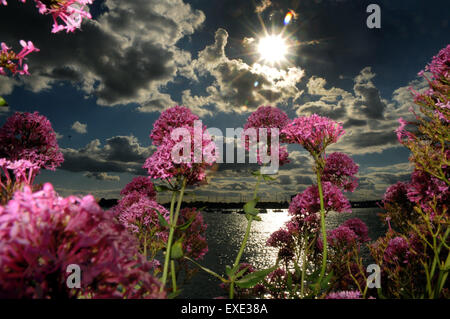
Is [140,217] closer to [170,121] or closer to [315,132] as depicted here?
[170,121]

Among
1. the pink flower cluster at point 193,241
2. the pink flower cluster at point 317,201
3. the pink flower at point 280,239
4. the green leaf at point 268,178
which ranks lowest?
the pink flower at point 280,239

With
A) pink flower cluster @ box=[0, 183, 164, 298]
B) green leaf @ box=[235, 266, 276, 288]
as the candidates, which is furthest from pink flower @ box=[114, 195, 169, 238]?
pink flower cluster @ box=[0, 183, 164, 298]

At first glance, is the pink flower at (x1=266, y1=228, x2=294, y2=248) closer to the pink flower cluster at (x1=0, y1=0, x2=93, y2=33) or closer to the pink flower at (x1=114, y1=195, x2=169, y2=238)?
the pink flower at (x1=114, y1=195, x2=169, y2=238)

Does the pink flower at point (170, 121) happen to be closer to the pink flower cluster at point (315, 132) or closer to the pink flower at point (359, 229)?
the pink flower cluster at point (315, 132)

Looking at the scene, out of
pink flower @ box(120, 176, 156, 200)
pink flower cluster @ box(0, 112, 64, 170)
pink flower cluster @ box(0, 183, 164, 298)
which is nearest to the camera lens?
pink flower cluster @ box(0, 183, 164, 298)

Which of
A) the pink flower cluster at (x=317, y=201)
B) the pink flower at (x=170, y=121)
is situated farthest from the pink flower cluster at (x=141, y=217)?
the pink flower cluster at (x=317, y=201)

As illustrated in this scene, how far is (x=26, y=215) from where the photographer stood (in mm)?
1120

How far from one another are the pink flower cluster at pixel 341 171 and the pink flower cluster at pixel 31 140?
586cm

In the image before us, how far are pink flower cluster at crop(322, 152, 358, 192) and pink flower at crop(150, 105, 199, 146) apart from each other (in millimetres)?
3653

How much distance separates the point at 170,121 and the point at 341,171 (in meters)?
4.30

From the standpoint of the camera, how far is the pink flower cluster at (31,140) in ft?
13.3

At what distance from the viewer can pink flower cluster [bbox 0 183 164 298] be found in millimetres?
1048

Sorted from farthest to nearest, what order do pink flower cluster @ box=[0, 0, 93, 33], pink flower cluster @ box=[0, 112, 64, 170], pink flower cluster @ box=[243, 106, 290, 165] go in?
pink flower cluster @ box=[243, 106, 290, 165] → pink flower cluster @ box=[0, 112, 64, 170] → pink flower cluster @ box=[0, 0, 93, 33]

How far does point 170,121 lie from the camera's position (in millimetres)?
3857
